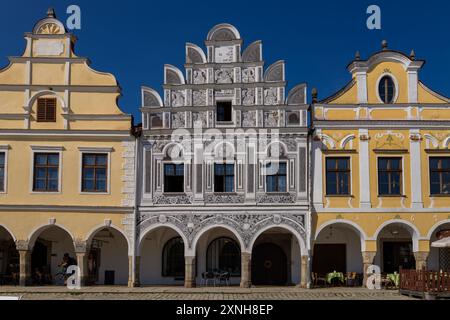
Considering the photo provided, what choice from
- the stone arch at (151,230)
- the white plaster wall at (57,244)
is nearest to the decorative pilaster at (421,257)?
the stone arch at (151,230)

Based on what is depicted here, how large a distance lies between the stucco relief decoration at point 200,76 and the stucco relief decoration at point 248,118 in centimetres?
230

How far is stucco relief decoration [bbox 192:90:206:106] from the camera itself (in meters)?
27.2

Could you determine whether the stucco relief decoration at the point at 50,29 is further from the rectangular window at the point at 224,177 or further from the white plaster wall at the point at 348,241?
the white plaster wall at the point at 348,241

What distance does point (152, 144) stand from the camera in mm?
27156

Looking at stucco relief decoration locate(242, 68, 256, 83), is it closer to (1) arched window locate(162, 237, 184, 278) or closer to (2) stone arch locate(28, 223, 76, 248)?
(1) arched window locate(162, 237, 184, 278)

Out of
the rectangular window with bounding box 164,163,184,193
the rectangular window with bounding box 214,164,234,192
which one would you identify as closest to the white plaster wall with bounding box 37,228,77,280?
the rectangular window with bounding box 164,163,184,193

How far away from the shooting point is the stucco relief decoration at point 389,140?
26.7m

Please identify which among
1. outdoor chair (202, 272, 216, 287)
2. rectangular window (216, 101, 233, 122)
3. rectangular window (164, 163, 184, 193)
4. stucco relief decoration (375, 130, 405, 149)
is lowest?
outdoor chair (202, 272, 216, 287)

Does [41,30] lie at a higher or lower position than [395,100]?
higher

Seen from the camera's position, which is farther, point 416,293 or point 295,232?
point 295,232

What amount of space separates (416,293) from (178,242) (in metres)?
11.4

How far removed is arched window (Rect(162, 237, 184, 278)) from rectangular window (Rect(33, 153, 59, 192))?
557cm
